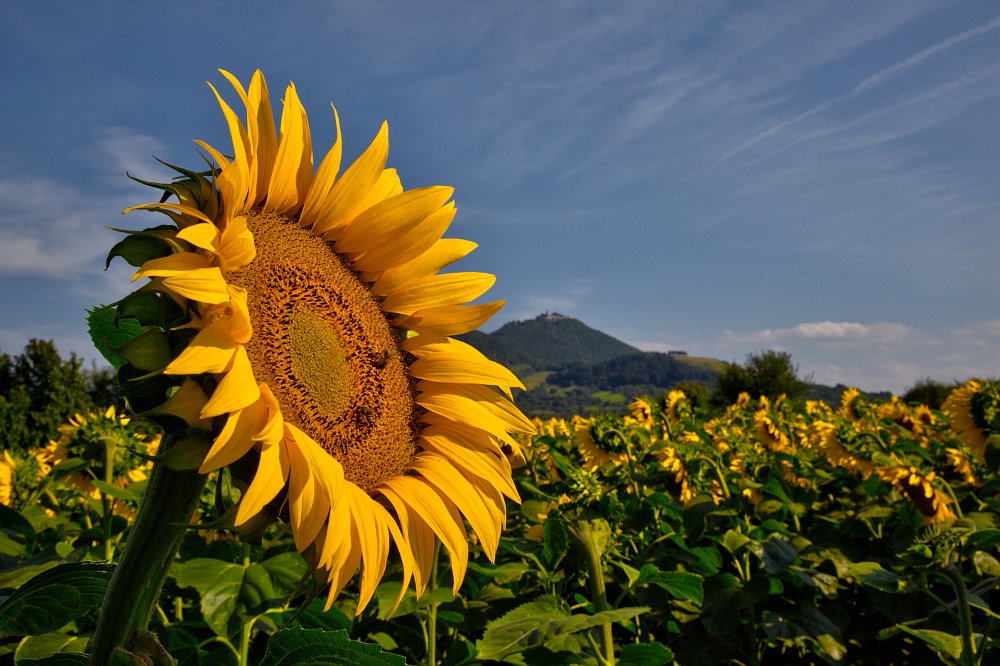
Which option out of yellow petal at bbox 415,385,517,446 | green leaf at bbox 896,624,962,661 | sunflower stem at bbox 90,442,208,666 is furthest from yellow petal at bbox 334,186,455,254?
green leaf at bbox 896,624,962,661

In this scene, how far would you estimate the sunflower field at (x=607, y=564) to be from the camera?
1.96 meters

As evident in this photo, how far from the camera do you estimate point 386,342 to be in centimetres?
127

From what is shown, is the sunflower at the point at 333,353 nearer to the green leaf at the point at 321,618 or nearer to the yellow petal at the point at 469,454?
the yellow petal at the point at 469,454

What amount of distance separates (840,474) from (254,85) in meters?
6.43

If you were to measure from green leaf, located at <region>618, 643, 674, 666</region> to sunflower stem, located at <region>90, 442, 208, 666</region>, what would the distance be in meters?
1.62

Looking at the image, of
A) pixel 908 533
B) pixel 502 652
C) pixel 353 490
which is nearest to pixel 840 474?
pixel 908 533

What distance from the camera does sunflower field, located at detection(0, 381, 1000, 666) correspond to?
1956 mm

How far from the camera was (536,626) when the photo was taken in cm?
207

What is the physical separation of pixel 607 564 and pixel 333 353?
234 centimetres

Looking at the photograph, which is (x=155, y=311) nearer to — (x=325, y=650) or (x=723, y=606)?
(x=325, y=650)

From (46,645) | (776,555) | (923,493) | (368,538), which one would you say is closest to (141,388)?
(368,538)

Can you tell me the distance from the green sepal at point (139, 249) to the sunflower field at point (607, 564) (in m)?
0.26

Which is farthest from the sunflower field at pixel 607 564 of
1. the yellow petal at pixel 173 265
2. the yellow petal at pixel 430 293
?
the yellow petal at pixel 430 293

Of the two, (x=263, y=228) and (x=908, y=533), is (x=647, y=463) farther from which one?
(x=263, y=228)
